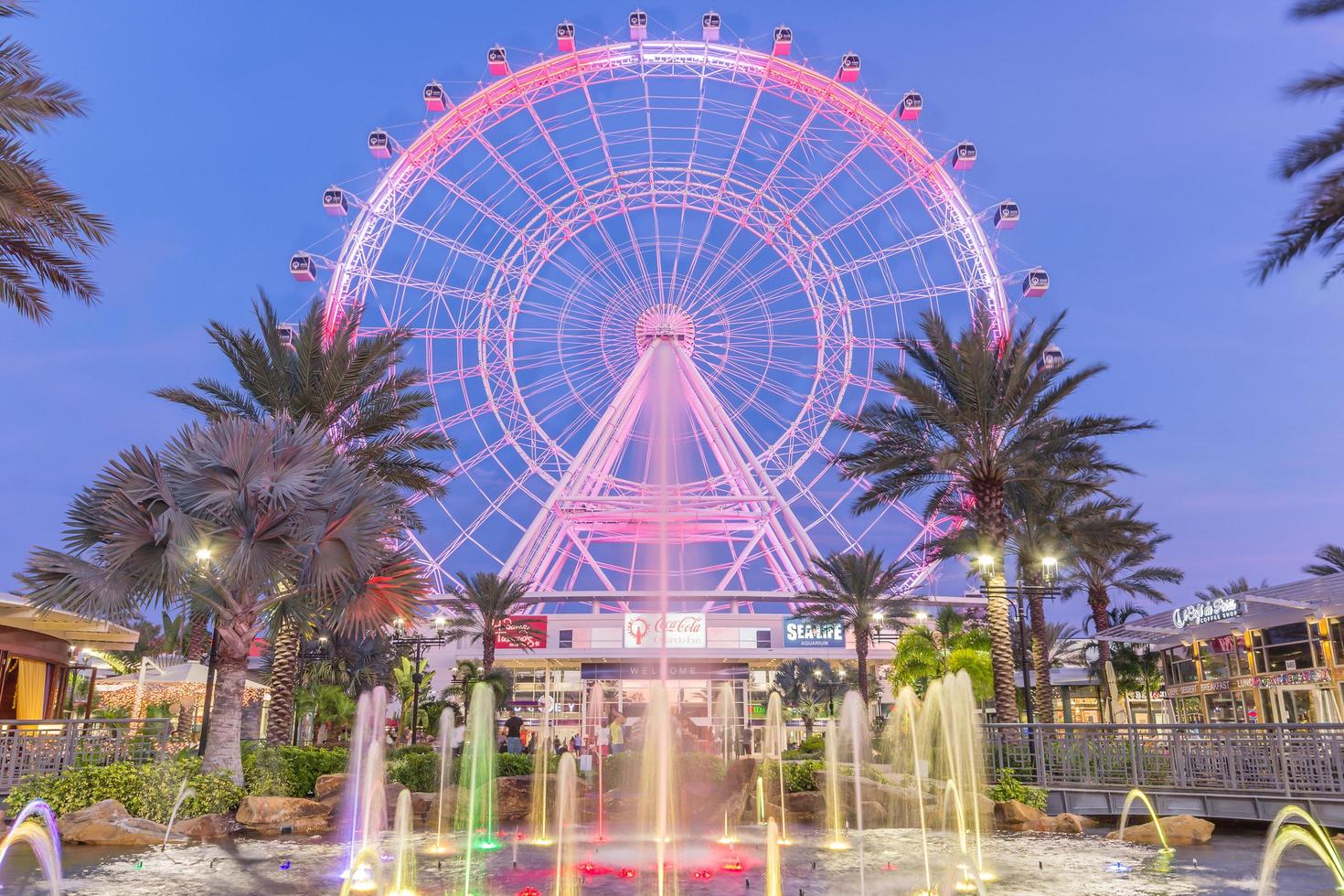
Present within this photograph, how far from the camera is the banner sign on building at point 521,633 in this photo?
131 feet

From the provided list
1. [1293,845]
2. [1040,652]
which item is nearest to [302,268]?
[1040,652]

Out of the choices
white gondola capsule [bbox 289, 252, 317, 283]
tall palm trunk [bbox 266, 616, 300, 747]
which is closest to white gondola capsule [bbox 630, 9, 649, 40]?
white gondola capsule [bbox 289, 252, 317, 283]

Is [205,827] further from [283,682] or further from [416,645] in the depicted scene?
[416,645]

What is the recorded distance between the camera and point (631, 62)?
112ft

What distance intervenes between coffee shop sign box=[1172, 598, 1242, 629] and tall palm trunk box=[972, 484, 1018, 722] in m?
8.22

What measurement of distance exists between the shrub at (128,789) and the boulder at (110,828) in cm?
55

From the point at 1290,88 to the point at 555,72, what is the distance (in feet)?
82.7

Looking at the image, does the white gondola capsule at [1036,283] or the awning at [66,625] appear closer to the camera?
the awning at [66,625]

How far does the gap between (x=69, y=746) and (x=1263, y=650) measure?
88.1ft

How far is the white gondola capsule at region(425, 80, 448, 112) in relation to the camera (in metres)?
32.6

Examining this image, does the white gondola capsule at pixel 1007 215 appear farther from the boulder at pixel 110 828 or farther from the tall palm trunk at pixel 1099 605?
the boulder at pixel 110 828

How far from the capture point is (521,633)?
41406mm

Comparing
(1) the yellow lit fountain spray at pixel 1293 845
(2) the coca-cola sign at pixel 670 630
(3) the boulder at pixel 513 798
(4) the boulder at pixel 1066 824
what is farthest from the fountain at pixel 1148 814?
(2) the coca-cola sign at pixel 670 630

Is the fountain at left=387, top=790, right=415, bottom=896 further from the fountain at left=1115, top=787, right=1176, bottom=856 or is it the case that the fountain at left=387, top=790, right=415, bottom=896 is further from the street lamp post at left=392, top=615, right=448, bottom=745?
the street lamp post at left=392, top=615, right=448, bottom=745
